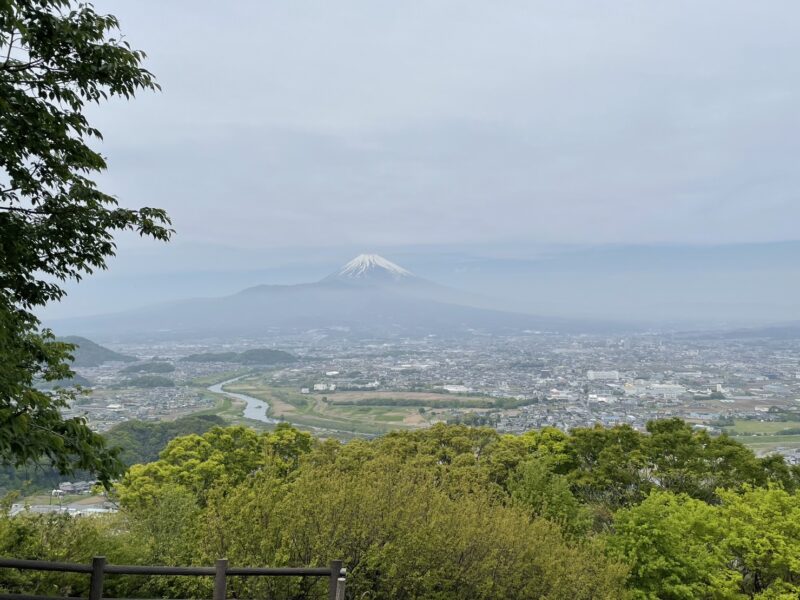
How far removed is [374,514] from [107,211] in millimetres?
5794

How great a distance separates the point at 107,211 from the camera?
17.2ft

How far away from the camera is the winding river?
152 ft

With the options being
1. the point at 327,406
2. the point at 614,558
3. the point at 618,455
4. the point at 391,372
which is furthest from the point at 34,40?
the point at 391,372

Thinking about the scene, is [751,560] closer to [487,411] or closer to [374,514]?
[374,514]

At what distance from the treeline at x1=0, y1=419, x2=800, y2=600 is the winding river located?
1175 inches

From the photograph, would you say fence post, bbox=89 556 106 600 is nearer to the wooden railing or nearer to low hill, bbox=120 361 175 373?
the wooden railing

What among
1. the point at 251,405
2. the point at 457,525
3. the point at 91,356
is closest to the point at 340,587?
the point at 457,525

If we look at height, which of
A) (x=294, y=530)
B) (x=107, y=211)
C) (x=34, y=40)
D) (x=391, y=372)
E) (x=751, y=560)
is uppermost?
(x=34, y=40)

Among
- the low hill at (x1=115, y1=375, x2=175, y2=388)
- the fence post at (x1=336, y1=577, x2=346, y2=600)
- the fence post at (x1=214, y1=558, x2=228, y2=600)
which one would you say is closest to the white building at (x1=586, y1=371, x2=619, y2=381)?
the low hill at (x1=115, y1=375, x2=175, y2=388)

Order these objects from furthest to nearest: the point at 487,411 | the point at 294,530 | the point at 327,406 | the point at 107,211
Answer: the point at 327,406 → the point at 487,411 → the point at 294,530 → the point at 107,211

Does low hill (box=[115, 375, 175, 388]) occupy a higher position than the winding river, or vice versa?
low hill (box=[115, 375, 175, 388])

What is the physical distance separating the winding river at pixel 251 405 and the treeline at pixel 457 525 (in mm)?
29848

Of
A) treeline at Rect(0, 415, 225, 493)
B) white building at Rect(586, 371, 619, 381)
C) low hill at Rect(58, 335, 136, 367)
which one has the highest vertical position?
treeline at Rect(0, 415, 225, 493)

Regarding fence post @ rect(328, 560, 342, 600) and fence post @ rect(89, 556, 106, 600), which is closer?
fence post @ rect(89, 556, 106, 600)
